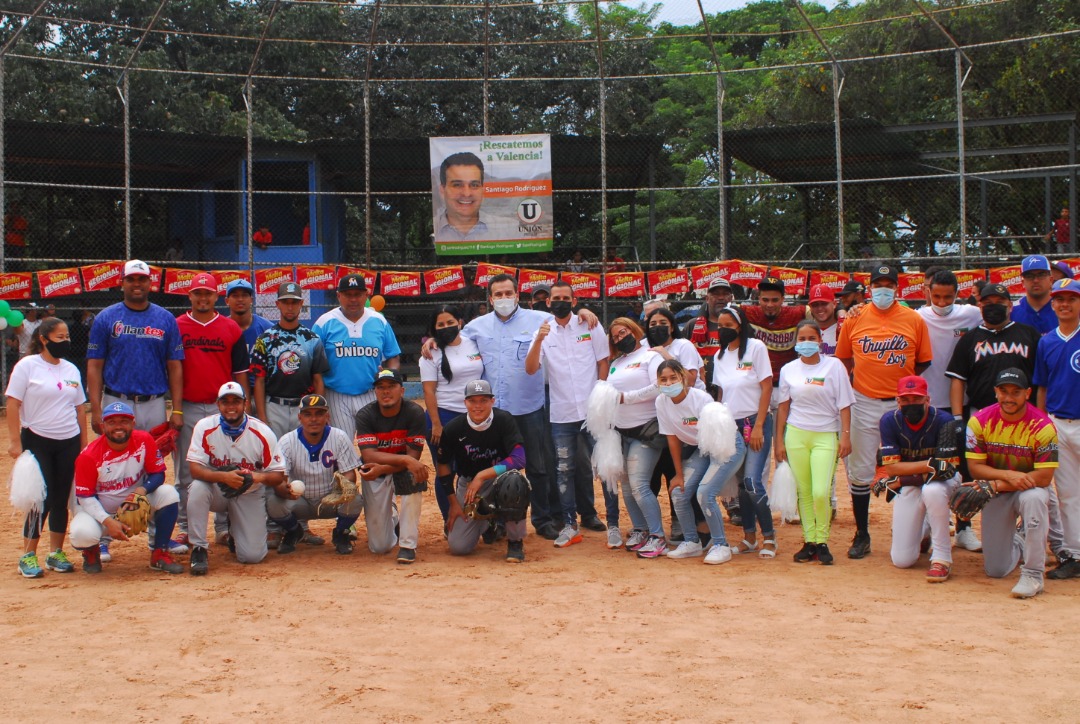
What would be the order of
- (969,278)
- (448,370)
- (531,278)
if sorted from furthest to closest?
(531,278) → (969,278) → (448,370)

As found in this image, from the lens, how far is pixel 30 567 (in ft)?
24.3

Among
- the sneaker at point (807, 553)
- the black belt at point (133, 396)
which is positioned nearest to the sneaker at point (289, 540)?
the black belt at point (133, 396)

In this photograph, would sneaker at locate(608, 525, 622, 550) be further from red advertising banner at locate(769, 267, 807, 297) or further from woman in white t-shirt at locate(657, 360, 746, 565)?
red advertising banner at locate(769, 267, 807, 297)

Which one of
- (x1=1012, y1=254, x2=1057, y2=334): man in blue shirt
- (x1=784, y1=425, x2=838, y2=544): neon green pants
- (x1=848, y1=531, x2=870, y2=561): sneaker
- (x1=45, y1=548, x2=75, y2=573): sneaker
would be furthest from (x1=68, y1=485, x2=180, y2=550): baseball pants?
(x1=1012, y1=254, x2=1057, y2=334): man in blue shirt

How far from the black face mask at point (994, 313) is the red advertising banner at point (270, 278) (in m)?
12.4

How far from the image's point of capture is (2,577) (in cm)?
743

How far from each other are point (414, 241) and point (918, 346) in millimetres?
21604

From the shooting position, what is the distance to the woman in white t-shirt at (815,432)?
7.65 meters

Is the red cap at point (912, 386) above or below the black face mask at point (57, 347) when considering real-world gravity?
below

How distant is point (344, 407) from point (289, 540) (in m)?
1.11

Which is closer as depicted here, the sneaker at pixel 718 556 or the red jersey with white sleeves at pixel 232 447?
the sneaker at pixel 718 556

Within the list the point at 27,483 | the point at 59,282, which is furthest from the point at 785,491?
the point at 59,282

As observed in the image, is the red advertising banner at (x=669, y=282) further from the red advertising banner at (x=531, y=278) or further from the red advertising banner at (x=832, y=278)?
the red advertising banner at (x=832, y=278)

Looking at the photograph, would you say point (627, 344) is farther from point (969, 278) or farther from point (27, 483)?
point (969, 278)
